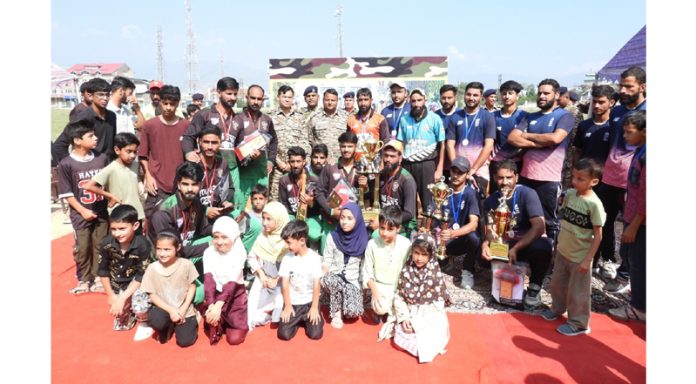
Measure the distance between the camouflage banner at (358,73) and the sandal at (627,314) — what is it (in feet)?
73.6

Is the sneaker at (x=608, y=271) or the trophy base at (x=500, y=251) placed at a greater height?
the trophy base at (x=500, y=251)

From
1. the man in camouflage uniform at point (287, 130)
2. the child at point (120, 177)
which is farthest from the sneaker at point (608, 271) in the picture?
the child at point (120, 177)

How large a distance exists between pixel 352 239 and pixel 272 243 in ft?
2.72

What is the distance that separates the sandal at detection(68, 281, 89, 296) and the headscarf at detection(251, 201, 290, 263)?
1889 millimetres

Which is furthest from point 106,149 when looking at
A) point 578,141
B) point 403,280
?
point 578,141

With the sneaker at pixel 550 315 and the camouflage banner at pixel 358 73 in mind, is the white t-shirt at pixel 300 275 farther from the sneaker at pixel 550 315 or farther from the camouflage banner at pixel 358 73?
the camouflage banner at pixel 358 73

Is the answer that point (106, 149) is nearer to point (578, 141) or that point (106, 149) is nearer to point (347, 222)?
point (347, 222)

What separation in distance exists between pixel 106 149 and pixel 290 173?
2140 millimetres

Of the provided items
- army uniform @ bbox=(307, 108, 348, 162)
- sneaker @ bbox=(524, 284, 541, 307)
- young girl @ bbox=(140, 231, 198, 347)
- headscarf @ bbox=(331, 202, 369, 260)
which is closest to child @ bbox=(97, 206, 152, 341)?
young girl @ bbox=(140, 231, 198, 347)

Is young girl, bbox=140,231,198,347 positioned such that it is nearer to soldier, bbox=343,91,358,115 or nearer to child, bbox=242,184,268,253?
child, bbox=242,184,268,253

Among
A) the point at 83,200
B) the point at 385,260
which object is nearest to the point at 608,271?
the point at 385,260

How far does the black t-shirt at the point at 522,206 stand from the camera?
4133mm

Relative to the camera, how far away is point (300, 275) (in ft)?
12.6

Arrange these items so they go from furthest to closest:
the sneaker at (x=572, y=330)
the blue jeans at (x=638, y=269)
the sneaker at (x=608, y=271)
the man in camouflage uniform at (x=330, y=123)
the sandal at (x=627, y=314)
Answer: the man in camouflage uniform at (x=330, y=123) < the sneaker at (x=608, y=271) < the sandal at (x=627, y=314) < the blue jeans at (x=638, y=269) < the sneaker at (x=572, y=330)
